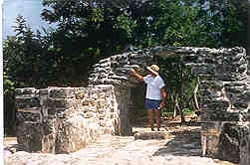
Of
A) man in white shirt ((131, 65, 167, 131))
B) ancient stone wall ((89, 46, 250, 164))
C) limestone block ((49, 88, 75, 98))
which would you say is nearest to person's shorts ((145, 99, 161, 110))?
man in white shirt ((131, 65, 167, 131))

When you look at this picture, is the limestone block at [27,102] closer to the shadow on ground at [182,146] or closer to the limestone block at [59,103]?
the limestone block at [59,103]

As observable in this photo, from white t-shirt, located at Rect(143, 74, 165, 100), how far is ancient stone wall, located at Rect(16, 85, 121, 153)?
811 mm

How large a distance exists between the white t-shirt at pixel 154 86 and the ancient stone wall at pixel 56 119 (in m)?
0.81

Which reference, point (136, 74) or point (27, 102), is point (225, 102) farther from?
point (27, 102)

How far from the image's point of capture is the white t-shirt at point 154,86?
271 inches

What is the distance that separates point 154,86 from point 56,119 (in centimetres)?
153

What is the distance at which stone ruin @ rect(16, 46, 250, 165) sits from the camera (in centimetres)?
521

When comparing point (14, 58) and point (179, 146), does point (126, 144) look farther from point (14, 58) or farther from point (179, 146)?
point (14, 58)

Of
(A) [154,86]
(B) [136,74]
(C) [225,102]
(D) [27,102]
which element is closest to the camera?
(C) [225,102]

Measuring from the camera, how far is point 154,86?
22.7 ft

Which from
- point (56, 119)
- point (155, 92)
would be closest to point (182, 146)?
point (155, 92)

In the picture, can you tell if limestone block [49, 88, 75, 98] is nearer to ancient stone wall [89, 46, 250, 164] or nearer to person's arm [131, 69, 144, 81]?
person's arm [131, 69, 144, 81]

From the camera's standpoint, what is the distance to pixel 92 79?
306 inches

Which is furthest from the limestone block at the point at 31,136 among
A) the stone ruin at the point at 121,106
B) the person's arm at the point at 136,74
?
the person's arm at the point at 136,74
